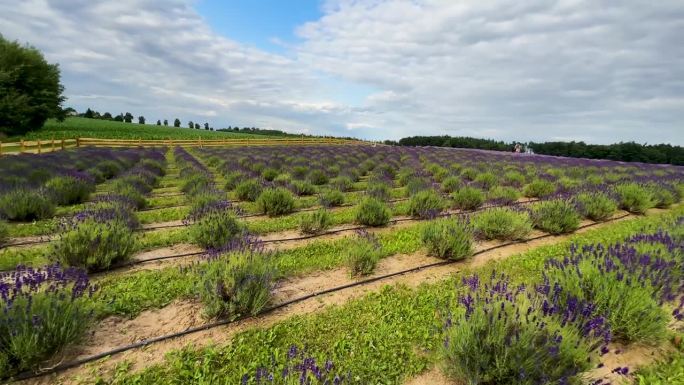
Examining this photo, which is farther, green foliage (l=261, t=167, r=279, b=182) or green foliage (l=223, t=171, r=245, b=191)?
green foliage (l=261, t=167, r=279, b=182)

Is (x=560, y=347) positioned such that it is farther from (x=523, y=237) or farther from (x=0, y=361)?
(x=523, y=237)

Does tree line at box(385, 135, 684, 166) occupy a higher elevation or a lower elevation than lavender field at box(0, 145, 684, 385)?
higher

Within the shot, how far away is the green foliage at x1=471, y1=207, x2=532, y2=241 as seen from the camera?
6543 millimetres

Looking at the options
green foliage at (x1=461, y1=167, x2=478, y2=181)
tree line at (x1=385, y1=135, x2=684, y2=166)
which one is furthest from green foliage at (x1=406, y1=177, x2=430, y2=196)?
tree line at (x1=385, y1=135, x2=684, y2=166)

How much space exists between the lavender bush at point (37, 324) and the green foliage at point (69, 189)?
719cm

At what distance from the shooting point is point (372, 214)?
7.63m

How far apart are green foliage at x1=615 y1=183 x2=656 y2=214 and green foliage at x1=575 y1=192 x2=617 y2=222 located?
4.40ft

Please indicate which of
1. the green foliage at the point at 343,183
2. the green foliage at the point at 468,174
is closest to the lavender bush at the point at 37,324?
the green foliage at the point at 343,183

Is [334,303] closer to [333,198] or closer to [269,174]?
[333,198]

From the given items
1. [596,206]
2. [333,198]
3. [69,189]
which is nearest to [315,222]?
[333,198]

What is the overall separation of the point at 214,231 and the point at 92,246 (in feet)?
5.56

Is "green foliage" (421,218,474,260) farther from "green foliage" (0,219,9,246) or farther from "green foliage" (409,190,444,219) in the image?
"green foliage" (0,219,9,246)

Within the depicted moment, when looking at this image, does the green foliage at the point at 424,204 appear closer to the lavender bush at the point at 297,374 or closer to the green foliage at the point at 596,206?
the green foliage at the point at 596,206

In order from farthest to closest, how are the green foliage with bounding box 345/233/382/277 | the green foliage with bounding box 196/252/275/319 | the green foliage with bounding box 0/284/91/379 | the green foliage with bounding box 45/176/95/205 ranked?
1. the green foliage with bounding box 45/176/95/205
2. the green foliage with bounding box 345/233/382/277
3. the green foliage with bounding box 196/252/275/319
4. the green foliage with bounding box 0/284/91/379
